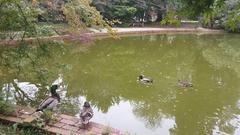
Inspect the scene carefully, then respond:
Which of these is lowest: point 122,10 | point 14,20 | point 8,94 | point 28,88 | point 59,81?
point 59,81

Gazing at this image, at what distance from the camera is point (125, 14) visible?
29.3m

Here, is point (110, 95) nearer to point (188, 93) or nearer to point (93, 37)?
point (188, 93)

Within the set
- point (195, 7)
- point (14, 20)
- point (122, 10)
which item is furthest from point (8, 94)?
point (122, 10)

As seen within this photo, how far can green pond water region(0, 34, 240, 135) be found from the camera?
919 cm

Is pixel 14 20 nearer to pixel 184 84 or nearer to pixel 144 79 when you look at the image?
pixel 144 79

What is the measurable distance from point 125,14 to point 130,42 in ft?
20.6

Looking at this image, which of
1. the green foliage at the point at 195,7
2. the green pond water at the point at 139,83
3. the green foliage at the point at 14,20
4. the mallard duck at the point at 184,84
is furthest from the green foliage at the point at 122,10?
the green foliage at the point at 195,7

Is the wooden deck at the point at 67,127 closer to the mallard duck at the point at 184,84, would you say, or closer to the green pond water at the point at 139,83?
the green pond water at the point at 139,83

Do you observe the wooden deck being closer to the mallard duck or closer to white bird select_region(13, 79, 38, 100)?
white bird select_region(13, 79, 38, 100)

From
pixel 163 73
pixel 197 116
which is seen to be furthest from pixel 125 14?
pixel 197 116

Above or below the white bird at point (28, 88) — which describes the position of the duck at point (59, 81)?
Answer: below

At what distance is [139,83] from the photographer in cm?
1340

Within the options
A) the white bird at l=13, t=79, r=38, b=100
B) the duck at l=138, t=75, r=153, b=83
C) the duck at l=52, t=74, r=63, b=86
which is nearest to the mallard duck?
the duck at l=138, t=75, r=153, b=83

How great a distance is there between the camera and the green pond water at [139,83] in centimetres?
919
